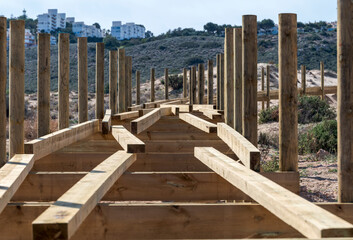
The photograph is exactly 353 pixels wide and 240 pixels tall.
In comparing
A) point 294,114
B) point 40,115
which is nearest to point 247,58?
point 294,114

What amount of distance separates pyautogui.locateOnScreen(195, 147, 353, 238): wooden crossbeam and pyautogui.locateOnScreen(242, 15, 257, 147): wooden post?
2.15 meters

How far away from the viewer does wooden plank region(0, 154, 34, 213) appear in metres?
3.80

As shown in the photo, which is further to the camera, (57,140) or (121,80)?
(121,80)

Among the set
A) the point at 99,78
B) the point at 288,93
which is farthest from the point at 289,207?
the point at 99,78

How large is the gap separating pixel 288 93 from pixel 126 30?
157362mm

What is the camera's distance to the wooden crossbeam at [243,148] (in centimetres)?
504

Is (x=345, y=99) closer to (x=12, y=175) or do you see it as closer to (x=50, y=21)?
(x=12, y=175)

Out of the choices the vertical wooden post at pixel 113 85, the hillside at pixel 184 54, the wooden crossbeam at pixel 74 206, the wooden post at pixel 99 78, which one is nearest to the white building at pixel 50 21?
the hillside at pixel 184 54

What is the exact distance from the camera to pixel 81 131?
7.70 m

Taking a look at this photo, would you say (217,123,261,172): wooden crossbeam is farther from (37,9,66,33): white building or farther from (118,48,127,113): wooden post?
(37,9,66,33): white building

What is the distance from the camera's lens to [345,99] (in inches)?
179

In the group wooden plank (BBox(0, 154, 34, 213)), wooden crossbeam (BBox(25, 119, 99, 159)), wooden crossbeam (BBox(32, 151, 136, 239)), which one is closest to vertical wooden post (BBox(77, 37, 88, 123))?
wooden crossbeam (BBox(25, 119, 99, 159))

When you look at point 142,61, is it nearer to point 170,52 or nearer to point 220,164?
point 170,52

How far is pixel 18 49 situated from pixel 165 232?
12.5ft
